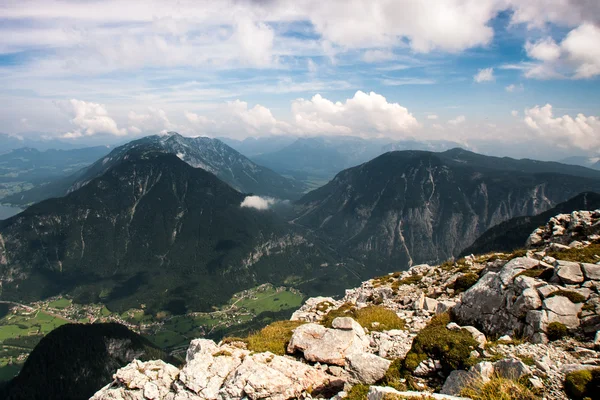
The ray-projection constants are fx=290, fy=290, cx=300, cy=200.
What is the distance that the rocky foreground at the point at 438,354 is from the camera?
13836 mm

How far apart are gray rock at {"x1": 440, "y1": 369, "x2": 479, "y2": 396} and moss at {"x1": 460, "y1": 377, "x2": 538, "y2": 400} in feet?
1.63

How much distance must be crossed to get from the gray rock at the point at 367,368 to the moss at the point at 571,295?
14.1m

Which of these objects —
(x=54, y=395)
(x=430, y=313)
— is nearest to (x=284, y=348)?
(x=430, y=313)

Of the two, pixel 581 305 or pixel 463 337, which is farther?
pixel 581 305

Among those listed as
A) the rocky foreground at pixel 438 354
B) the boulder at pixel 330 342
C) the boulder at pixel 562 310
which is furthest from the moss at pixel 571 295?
the boulder at pixel 330 342

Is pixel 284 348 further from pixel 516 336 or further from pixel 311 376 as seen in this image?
pixel 516 336

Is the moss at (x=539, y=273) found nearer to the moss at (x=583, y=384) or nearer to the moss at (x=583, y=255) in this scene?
the moss at (x=583, y=255)

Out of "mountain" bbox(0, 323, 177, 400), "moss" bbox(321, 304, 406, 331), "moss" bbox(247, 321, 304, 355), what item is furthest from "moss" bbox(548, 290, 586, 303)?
"mountain" bbox(0, 323, 177, 400)

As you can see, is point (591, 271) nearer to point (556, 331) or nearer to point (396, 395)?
point (556, 331)

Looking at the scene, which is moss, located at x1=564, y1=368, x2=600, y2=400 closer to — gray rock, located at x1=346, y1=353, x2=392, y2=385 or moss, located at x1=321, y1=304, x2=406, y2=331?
gray rock, located at x1=346, y1=353, x2=392, y2=385

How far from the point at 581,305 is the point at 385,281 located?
124 ft

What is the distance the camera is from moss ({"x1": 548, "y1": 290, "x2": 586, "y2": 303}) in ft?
66.7

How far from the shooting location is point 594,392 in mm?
11820

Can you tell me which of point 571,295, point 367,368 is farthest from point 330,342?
point 571,295
